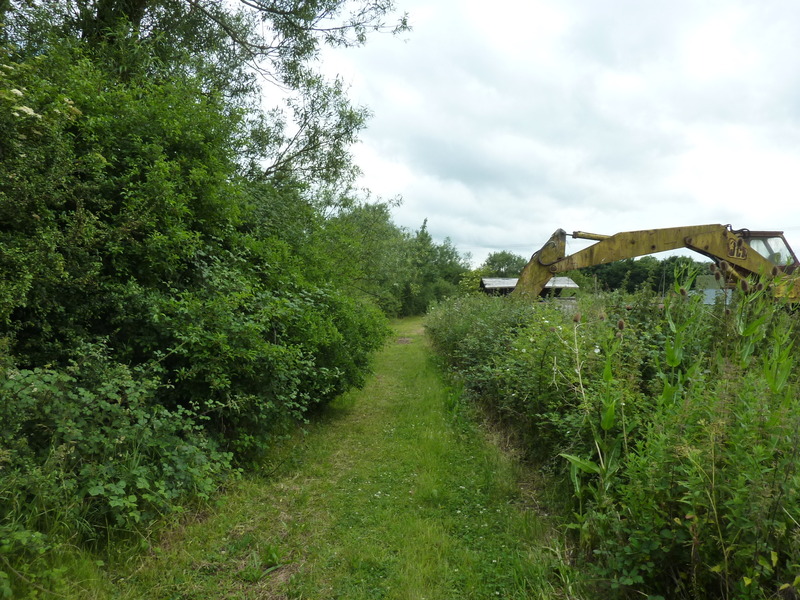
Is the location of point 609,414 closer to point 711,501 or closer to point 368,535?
point 711,501

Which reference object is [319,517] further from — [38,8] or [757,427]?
[38,8]

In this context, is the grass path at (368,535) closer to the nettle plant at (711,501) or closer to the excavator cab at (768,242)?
the nettle plant at (711,501)

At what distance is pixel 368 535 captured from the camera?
340 cm

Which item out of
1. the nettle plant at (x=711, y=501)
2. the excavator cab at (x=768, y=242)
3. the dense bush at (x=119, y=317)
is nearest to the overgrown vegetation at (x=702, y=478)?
the nettle plant at (x=711, y=501)

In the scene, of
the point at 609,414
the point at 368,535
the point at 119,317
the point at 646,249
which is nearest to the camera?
the point at 609,414

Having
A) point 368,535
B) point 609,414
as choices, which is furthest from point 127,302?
point 609,414

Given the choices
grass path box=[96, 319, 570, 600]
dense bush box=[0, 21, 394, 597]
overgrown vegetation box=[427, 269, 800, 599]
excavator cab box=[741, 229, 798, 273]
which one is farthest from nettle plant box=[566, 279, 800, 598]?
excavator cab box=[741, 229, 798, 273]

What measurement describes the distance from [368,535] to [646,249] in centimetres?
771

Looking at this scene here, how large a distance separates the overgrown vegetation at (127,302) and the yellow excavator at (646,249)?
387 centimetres

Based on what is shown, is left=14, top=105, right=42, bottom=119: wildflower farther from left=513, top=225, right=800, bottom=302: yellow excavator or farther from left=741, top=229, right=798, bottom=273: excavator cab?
left=741, top=229, right=798, bottom=273: excavator cab

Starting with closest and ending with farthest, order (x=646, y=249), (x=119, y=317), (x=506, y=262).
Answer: (x=119, y=317)
(x=646, y=249)
(x=506, y=262)

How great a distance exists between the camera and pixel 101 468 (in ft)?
8.82

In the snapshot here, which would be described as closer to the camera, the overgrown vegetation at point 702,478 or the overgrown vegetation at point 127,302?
the overgrown vegetation at point 702,478

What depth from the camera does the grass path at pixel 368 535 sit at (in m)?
2.71
